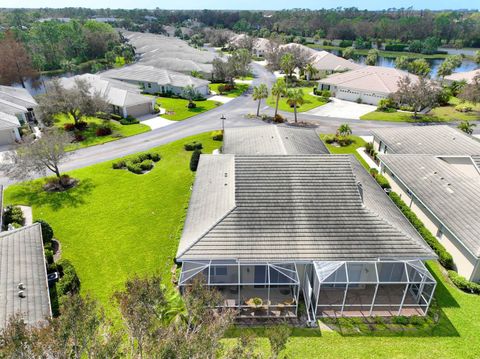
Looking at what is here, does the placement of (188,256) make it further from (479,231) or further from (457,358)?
(479,231)

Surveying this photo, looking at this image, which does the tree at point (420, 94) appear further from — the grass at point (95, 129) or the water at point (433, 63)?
the water at point (433, 63)

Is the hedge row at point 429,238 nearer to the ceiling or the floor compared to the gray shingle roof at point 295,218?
nearer to the floor

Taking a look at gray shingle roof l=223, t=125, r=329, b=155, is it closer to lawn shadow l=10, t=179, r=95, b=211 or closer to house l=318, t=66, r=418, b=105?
lawn shadow l=10, t=179, r=95, b=211

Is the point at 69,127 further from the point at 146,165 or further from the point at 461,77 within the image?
the point at 461,77

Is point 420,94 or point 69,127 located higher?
point 420,94

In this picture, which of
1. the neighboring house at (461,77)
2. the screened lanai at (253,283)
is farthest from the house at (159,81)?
the neighboring house at (461,77)

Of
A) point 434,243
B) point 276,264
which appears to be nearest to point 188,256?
point 276,264

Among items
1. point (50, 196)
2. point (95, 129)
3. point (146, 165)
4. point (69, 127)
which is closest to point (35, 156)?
point (50, 196)

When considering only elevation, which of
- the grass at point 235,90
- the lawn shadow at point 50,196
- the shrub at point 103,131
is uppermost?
the grass at point 235,90
